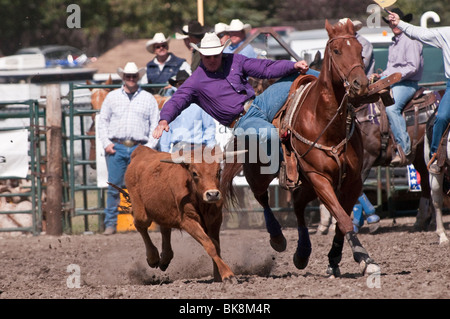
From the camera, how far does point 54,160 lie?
37.9ft

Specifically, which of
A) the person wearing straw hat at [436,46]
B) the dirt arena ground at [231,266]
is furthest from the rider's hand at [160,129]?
the person wearing straw hat at [436,46]

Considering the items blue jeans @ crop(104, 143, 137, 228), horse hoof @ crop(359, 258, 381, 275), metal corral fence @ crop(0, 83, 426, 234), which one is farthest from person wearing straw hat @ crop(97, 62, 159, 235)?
horse hoof @ crop(359, 258, 381, 275)

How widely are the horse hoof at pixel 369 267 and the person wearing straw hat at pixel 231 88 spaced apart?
1.64 metres

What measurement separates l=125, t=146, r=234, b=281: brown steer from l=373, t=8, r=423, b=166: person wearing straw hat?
3.39 meters

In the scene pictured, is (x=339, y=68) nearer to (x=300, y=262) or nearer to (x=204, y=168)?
(x=204, y=168)

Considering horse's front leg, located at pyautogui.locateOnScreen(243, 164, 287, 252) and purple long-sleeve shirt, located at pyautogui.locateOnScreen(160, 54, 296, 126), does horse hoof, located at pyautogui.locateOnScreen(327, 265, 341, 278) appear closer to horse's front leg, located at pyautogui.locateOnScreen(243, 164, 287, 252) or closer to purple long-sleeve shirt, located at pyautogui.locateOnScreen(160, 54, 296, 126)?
horse's front leg, located at pyautogui.locateOnScreen(243, 164, 287, 252)

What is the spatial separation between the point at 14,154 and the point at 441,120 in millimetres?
5969

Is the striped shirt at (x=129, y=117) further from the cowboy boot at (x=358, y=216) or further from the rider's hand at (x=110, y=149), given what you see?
the cowboy boot at (x=358, y=216)

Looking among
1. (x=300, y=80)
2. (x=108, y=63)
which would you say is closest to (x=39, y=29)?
(x=108, y=63)

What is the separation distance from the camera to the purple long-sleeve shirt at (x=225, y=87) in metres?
7.42

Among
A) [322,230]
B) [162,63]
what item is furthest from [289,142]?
[162,63]

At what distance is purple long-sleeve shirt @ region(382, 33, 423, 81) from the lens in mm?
9797
